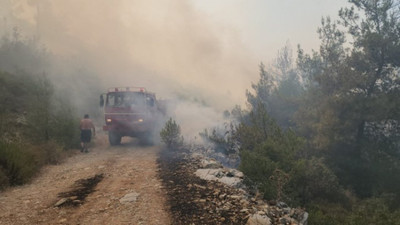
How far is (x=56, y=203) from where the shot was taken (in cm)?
562

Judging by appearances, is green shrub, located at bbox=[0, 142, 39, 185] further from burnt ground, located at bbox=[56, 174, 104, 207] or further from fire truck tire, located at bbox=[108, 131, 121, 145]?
fire truck tire, located at bbox=[108, 131, 121, 145]

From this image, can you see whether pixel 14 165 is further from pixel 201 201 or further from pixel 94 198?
pixel 201 201

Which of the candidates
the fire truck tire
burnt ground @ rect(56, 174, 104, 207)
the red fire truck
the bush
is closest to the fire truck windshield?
the red fire truck

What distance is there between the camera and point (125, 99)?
1403cm

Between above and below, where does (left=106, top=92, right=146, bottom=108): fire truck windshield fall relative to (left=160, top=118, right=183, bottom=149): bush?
above

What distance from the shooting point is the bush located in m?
13.3

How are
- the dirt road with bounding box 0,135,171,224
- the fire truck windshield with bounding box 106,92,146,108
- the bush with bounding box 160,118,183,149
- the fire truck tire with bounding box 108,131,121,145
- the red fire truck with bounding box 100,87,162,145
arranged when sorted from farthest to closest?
the fire truck tire with bounding box 108,131,121,145, the fire truck windshield with bounding box 106,92,146,108, the red fire truck with bounding box 100,87,162,145, the bush with bounding box 160,118,183,149, the dirt road with bounding box 0,135,171,224

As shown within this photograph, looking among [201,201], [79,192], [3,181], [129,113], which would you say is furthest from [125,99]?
[201,201]

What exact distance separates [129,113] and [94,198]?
8138mm

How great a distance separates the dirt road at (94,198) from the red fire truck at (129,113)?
447cm

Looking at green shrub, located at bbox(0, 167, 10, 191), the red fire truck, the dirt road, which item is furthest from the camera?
the red fire truck

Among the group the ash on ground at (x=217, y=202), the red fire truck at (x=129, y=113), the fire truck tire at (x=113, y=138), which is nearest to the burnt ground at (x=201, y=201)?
the ash on ground at (x=217, y=202)

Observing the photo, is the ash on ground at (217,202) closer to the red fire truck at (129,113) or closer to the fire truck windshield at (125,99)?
the red fire truck at (129,113)

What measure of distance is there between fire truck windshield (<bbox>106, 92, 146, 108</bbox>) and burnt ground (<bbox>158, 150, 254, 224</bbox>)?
258 inches
